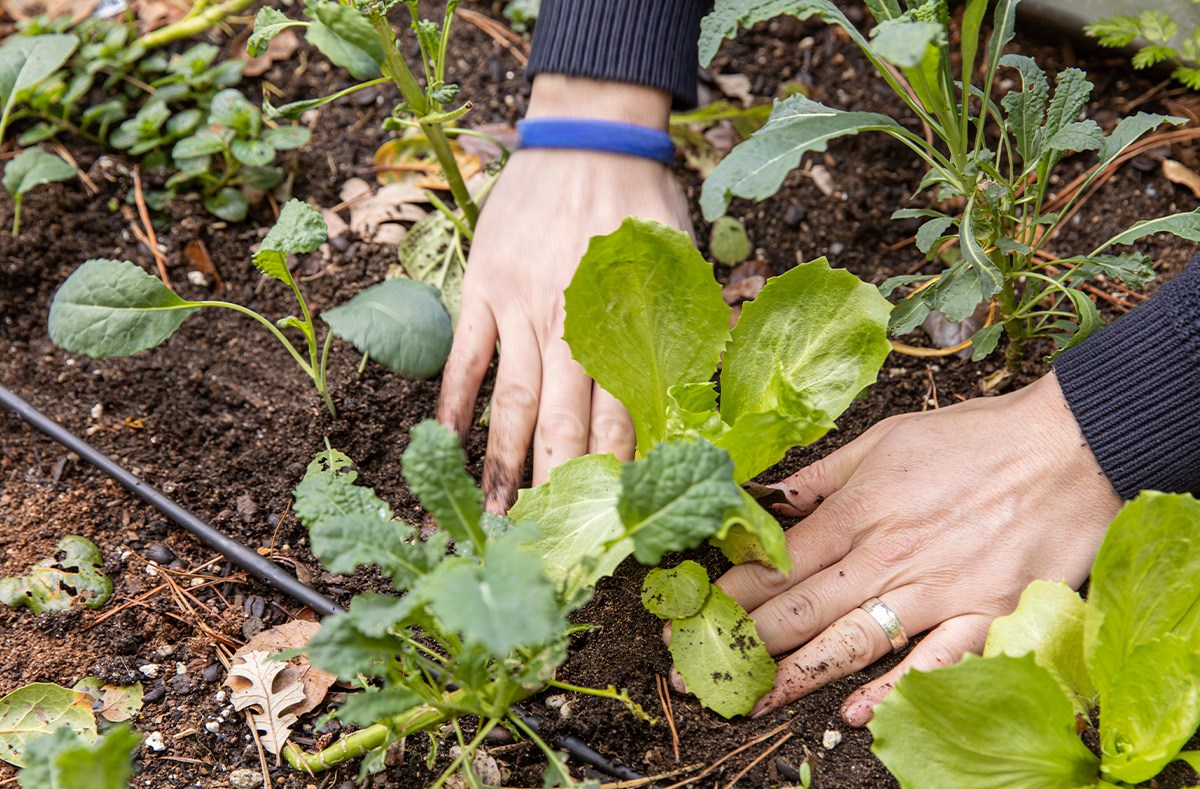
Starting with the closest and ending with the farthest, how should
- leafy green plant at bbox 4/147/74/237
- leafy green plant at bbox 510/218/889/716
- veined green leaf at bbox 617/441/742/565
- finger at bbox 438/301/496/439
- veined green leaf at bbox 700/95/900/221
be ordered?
veined green leaf at bbox 617/441/742/565
veined green leaf at bbox 700/95/900/221
leafy green plant at bbox 510/218/889/716
finger at bbox 438/301/496/439
leafy green plant at bbox 4/147/74/237

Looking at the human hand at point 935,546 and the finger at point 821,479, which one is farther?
the finger at point 821,479

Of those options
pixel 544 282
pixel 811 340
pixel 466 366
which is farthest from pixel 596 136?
pixel 811 340

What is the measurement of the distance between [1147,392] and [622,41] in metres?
1.16

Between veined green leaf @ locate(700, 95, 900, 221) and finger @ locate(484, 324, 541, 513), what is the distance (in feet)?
1.67

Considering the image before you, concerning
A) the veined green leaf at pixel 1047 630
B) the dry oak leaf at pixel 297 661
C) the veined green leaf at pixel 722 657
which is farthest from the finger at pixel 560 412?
the veined green leaf at pixel 1047 630

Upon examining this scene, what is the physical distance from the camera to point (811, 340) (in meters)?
1.55

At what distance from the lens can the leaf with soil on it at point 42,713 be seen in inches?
58.5

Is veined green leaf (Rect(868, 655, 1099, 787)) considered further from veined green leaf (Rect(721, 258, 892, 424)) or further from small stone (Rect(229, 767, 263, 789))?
small stone (Rect(229, 767, 263, 789))

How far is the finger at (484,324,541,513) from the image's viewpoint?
168cm

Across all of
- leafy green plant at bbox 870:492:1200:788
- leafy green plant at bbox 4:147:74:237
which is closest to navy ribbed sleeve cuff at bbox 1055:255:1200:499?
leafy green plant at bbox 870:492:1200:788

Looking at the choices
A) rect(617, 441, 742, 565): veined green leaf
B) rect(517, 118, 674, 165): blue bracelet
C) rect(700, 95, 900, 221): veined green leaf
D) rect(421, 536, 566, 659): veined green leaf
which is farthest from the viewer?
rect(517, 118, 674, 165): blue bracelet

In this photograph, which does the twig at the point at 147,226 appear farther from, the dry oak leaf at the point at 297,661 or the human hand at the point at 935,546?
the human hand at the point at 935,546

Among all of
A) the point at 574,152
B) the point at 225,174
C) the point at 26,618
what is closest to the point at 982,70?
the point at 574,152

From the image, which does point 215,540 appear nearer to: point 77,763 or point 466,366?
point 466,366
